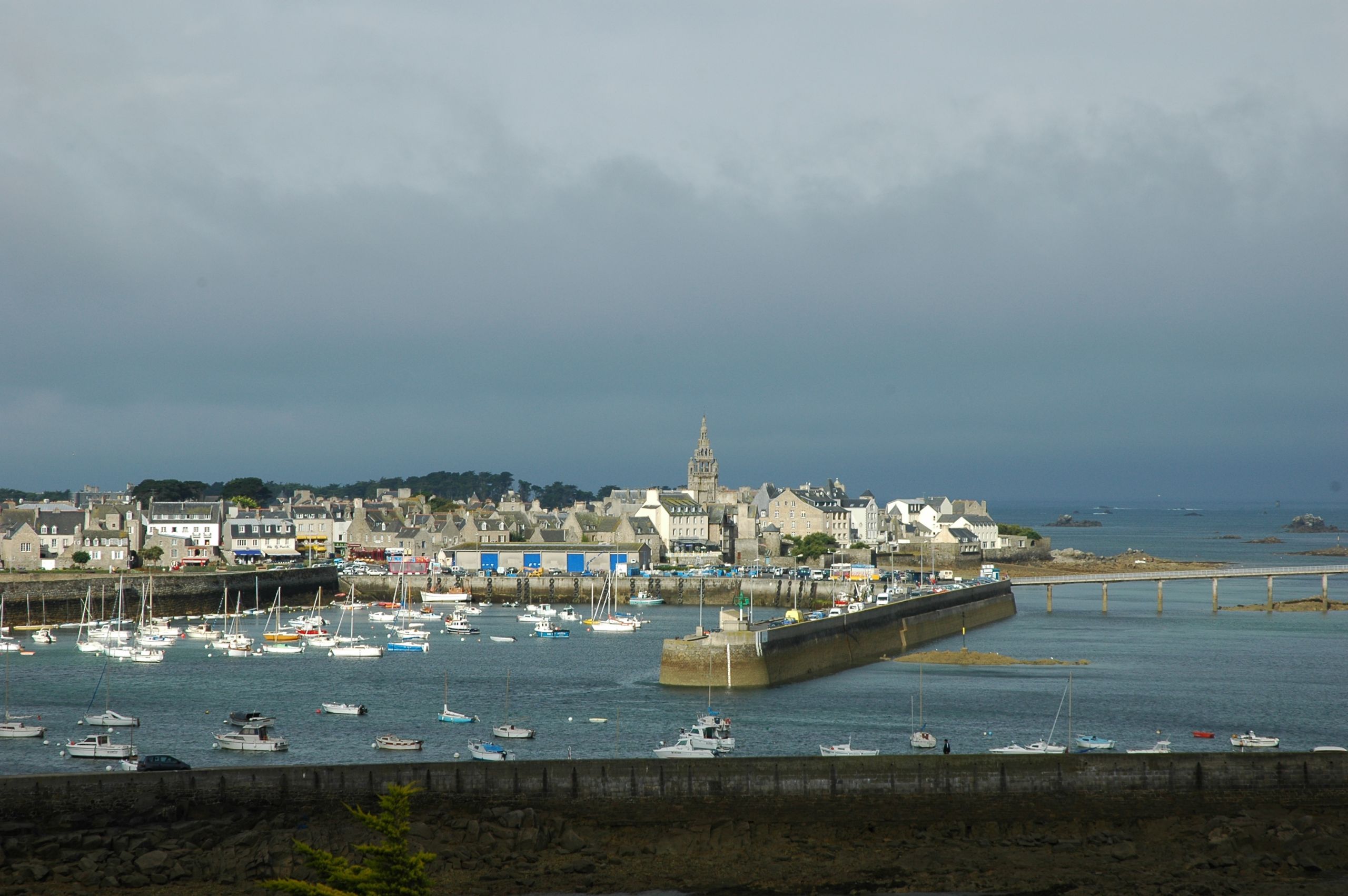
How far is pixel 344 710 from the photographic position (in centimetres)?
4238

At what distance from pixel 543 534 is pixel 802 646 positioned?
61212 mm

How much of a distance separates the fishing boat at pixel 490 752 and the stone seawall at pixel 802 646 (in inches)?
510

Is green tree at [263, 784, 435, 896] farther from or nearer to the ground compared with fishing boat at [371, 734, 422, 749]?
farther from the ground

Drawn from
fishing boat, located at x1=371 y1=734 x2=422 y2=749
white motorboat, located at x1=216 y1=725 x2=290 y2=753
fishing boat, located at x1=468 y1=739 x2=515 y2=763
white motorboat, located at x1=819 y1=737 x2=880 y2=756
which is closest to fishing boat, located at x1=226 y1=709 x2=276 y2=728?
white motorboat, located at x1=216 y1=725 x2=290 y2=753

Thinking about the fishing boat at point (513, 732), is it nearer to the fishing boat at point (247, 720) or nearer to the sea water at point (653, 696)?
the sea water at point (653, 696)

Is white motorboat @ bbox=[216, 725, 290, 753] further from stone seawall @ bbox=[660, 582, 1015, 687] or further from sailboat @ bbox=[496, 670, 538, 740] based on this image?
stone seawall @ bbox=[660, 582, 1015, 687]

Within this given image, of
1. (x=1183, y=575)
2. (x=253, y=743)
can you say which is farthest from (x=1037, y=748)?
(x=1183, y=575)

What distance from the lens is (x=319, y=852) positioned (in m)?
19.4

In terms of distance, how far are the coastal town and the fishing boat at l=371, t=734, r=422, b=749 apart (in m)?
55.3

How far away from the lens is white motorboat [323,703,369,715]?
4225cm

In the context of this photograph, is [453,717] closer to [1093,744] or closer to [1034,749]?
[1034,749]

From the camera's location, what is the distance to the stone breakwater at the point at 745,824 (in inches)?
966

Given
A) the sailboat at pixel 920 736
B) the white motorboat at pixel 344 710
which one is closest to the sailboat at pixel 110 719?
the white motorboat at pixel 344 710

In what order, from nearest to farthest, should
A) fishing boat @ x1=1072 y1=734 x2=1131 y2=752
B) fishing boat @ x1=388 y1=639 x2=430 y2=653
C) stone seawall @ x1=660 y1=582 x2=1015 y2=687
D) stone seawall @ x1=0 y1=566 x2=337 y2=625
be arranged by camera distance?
fishing boat @ x1=1072 y1=734 x2=1131 y2=752 → stone seawall @ x1=660 y1=582 x2=1015 y2=687 → fishing boat @ x1=388 y1=639 x2=430 y2=653 → stone seawall @ x1=0 y1=566 x2=337 y2=625
